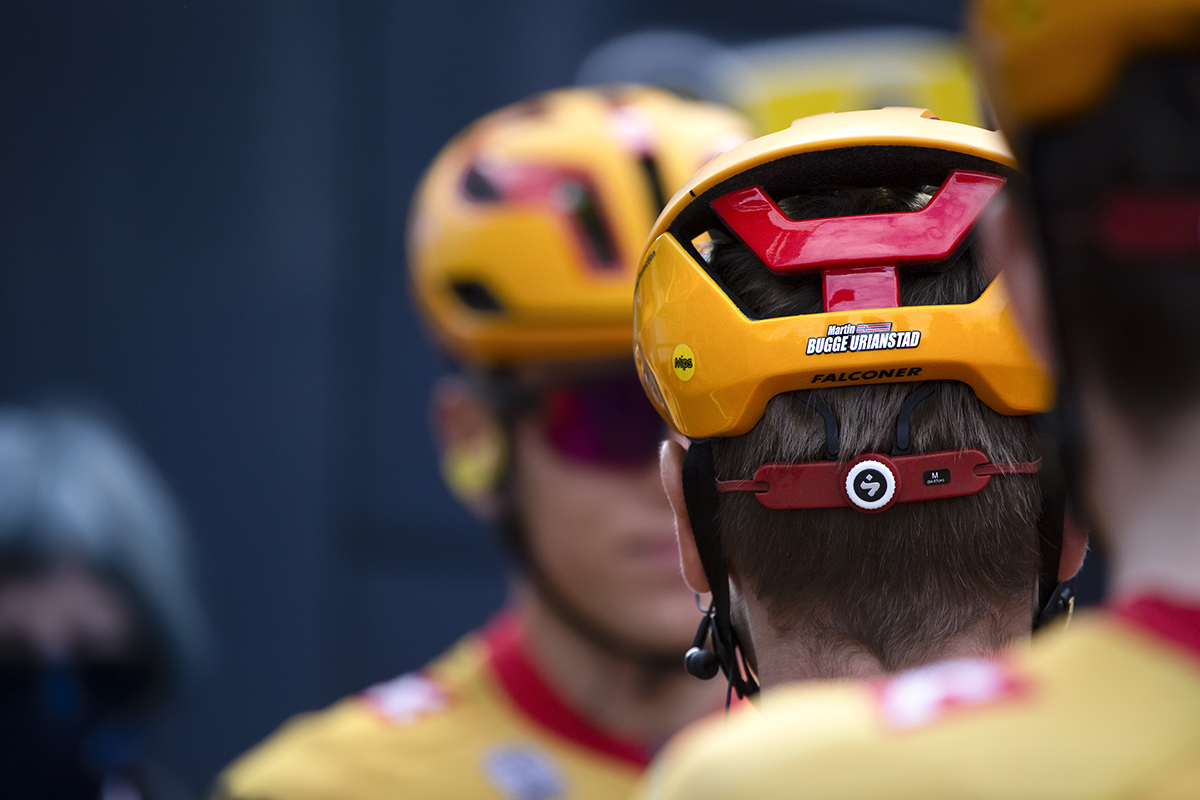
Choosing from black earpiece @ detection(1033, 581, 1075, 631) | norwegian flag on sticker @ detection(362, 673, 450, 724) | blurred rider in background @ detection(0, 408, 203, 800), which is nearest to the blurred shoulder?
norwegian flag on sticker @ detection(362, 673, 450, 724)

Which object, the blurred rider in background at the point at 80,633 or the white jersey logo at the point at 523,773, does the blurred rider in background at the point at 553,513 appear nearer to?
the white jersey logo at the point at 523,773

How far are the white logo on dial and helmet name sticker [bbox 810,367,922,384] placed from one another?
0.36 feet

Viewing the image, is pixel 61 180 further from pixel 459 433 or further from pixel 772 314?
pixel 772 314

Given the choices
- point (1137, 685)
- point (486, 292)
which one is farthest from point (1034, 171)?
point (486, 292)

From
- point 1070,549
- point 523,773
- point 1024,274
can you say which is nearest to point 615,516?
A: point 523,773

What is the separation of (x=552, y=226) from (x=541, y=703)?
1.40m

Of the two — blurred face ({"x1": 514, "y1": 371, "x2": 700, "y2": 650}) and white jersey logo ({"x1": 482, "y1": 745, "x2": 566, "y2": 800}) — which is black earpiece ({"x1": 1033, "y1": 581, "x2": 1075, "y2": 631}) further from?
white jersey logo ({"x1": 482, "y1": 745, "x2": 566, "y2": 800})

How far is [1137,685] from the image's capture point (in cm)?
101

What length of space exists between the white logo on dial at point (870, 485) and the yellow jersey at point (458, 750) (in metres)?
2.24

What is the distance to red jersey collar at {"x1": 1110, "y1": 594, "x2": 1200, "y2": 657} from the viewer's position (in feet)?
3.34

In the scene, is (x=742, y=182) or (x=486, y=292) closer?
(x=742, y=182)

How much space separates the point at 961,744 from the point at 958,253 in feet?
2.80

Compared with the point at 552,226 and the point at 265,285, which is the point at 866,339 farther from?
the point at 265,285

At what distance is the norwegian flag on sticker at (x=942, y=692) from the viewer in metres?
1.05
